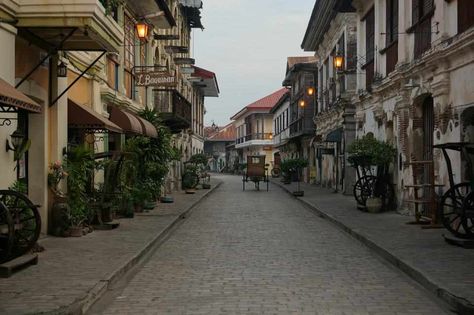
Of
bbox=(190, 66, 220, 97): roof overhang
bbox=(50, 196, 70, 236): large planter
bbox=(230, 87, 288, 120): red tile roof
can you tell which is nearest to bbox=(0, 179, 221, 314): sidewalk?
bbox=(50, 196, 70, 236): large planter

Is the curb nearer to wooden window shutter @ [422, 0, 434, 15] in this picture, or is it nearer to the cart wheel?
the cart wheel

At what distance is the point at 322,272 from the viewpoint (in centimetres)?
852

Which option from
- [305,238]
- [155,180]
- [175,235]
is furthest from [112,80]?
[305,238]

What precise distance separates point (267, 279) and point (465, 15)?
6.67m

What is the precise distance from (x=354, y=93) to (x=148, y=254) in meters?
14.6

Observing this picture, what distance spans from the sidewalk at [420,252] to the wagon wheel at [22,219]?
513cm

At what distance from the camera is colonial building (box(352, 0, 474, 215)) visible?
38.0 feet

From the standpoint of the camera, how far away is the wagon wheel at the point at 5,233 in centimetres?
715

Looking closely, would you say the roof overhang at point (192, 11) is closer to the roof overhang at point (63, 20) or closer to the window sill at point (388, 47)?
the window sill at point (388, 47)

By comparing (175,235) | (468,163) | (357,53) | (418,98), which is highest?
(357,53)

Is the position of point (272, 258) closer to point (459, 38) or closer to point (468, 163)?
point (468, 163)

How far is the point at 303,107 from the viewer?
1526 inches

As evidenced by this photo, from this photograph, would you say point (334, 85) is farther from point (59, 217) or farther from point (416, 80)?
point (59, 217)

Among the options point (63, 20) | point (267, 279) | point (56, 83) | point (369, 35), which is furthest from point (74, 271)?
point (369, 35)
